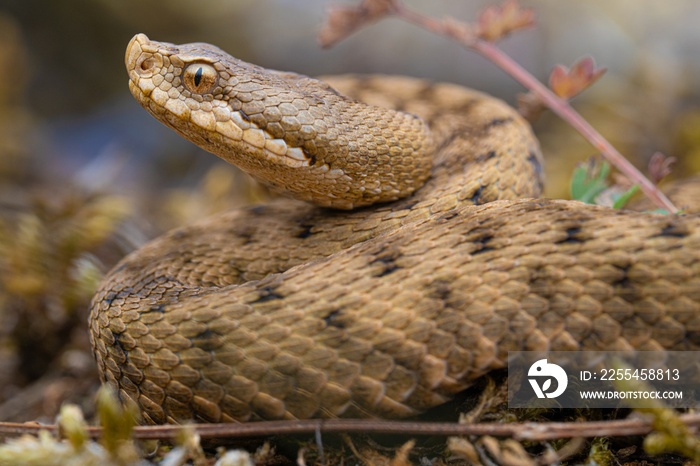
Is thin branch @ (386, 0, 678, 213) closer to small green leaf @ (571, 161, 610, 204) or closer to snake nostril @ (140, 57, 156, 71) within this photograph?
small green leaf @ (571, 161, 610, 204)

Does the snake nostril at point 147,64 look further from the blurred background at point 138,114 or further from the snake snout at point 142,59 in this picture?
the blurred background at point 138,114

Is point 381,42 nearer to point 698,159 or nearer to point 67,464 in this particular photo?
point 698,159

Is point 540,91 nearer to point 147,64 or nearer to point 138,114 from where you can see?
point 147,64

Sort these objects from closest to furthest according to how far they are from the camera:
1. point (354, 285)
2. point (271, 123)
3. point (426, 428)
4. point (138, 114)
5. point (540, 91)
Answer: point (426, 428), point (354, 285), point (271, 123), point (540, 91), point (138, 114)

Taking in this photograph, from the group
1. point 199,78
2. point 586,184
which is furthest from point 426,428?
point 199,78

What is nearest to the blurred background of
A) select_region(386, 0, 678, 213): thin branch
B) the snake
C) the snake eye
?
the snake

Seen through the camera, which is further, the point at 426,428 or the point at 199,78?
the point at 199,78

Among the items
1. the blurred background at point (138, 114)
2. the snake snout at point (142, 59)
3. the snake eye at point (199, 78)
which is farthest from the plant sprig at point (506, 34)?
the blurred background at point (138, 114)
